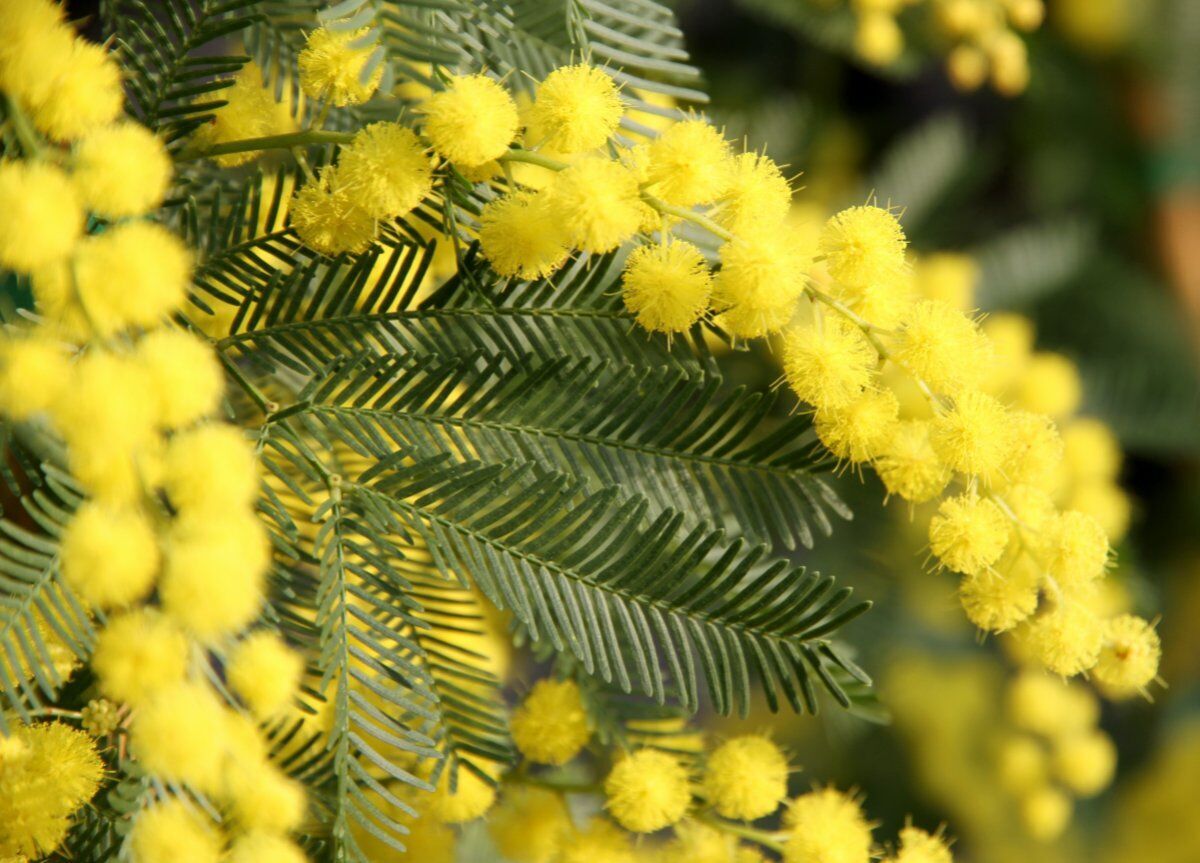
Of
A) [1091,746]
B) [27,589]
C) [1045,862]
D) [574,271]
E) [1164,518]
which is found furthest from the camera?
[1164,518]

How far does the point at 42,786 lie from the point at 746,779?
0.27 meters

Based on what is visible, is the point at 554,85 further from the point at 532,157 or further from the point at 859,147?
the point at 859,147

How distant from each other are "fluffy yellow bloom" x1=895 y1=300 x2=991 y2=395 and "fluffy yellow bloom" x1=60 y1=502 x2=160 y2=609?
284 millimetres

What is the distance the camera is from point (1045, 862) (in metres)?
1.01

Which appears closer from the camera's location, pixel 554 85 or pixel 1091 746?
pixel 554 85

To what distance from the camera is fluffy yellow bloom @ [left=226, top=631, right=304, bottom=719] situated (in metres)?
0.36

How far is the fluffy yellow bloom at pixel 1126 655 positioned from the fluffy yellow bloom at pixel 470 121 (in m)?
0.31

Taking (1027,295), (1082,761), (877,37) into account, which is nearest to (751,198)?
(877,37)

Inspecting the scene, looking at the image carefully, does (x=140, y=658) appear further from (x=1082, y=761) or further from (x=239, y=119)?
(x=1082, y=761)

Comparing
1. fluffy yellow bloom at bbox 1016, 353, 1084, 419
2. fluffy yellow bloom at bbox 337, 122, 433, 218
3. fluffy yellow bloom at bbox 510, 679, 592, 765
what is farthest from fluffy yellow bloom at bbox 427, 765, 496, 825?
fluffy yellow bloom at bbox 1016, 353, 1084, 419

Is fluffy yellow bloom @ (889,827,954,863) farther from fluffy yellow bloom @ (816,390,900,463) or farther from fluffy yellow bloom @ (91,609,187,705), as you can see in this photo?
fluffy yellow bloom @ (91,609,187,705)

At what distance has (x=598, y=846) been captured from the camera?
490 mm

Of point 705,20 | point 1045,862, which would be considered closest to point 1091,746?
point 1045,862

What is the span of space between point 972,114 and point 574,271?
993 millimetres
